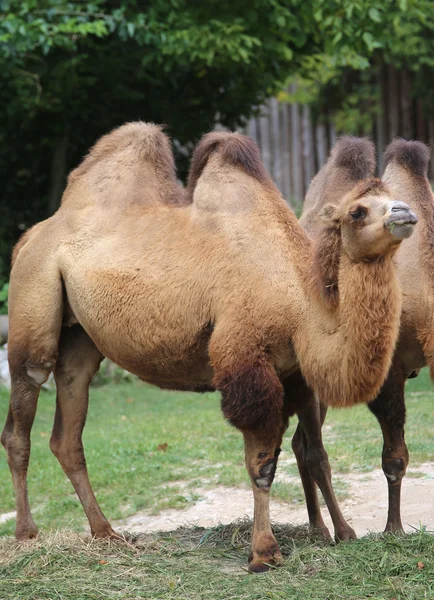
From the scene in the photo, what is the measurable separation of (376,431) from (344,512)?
256 centimetres

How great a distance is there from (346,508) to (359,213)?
2705 millimetres

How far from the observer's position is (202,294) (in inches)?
206

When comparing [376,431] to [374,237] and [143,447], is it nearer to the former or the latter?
[143,447]

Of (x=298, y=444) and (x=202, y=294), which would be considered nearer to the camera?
(x=202, y=294)

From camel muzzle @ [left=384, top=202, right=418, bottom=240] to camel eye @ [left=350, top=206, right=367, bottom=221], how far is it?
0.17 meters

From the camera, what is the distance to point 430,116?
1705cm

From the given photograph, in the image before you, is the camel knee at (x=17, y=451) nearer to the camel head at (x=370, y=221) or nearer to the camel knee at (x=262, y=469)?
the camel knee at (x=262, y=469)

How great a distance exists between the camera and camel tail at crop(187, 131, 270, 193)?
5.50m

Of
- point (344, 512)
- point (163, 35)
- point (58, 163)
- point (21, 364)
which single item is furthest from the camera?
point (58, 163)

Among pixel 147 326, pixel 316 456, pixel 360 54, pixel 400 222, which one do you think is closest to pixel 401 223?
pixel 400 222

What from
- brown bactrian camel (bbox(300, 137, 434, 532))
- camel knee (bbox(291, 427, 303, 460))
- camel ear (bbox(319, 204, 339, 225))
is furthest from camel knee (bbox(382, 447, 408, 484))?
camel ear (bbox(319, 204, 339, 225))

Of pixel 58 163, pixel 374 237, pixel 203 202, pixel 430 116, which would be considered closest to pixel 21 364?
pixel 203 202

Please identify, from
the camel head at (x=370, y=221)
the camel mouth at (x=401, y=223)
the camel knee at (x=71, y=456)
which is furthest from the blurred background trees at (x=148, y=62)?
the camel mouth at (x=401, y=223)

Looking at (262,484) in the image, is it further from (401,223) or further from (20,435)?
(20,435)
